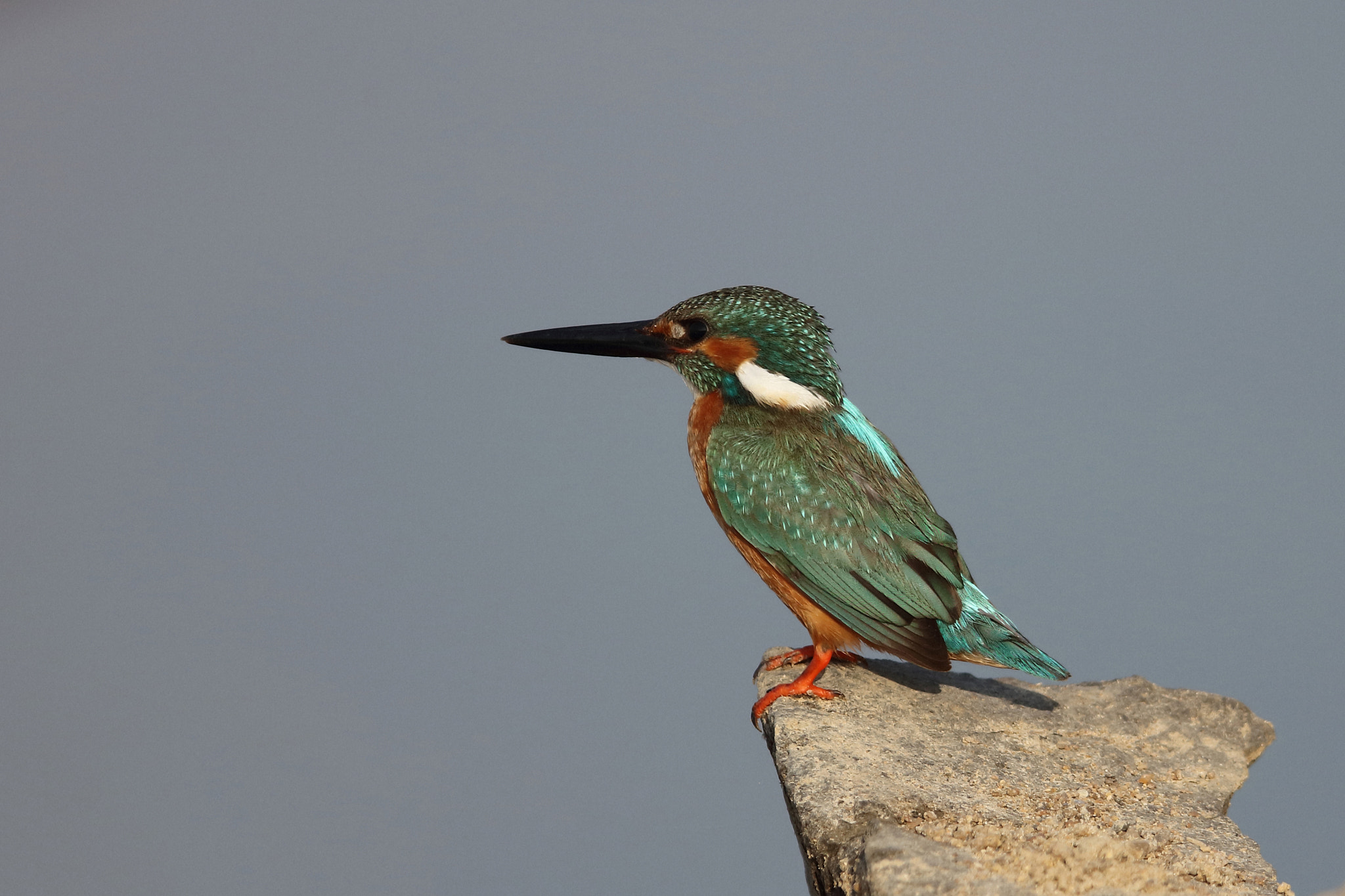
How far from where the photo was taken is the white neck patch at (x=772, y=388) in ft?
13.6

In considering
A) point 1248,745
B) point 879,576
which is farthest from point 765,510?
point 1248,745

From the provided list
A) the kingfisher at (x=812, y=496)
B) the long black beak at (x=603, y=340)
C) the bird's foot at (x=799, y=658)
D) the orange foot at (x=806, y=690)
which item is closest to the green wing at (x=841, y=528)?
the kingfisher at (x=812, y=496)

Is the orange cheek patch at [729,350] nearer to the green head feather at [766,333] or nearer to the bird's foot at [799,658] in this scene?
the green head feather at [766,333]

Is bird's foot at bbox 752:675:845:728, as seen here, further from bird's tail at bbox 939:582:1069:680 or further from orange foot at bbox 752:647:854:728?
bird's tail at bbox 939:582:1069:680

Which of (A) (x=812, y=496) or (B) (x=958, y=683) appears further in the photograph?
(B) (x=958, y=683)

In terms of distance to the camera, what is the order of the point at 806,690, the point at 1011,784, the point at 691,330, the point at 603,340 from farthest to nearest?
the point at 603,340
the point at 691,330
the point at 806,690
the point at 1011,784

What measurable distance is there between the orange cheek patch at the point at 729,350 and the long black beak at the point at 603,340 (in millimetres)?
169

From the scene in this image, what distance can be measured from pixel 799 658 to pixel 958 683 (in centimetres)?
61

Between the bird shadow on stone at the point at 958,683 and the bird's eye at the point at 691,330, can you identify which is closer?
the bird's eye at the point at 691,330

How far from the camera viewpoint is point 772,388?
414 centimetres

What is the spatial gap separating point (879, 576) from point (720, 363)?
3.07 feet

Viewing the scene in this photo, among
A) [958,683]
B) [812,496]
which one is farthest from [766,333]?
[958,683]

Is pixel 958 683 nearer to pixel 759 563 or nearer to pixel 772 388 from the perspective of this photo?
pixel 759 563

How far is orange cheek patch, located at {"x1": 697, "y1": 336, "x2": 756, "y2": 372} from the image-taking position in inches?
162
